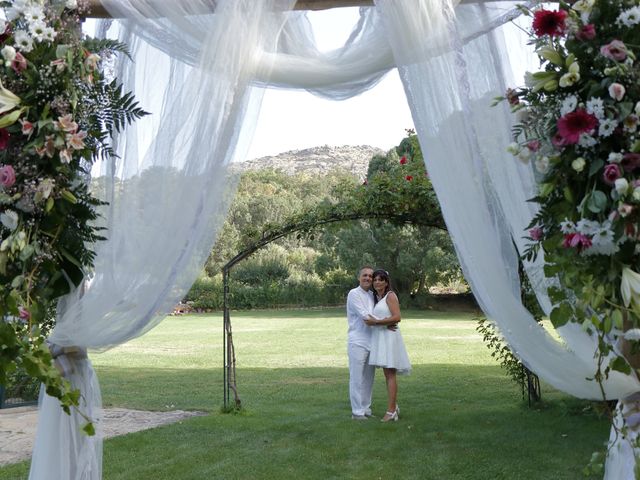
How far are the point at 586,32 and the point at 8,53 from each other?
2.02 meters

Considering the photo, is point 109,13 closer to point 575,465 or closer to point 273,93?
point 273,93

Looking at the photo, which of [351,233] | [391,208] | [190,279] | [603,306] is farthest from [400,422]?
[351,233]

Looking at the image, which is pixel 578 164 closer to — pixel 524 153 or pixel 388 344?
pixel 524 153

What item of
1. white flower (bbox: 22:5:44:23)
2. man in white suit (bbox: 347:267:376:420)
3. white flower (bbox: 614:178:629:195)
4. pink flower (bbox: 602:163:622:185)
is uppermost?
white flower (bbox: 22:5:44:23)

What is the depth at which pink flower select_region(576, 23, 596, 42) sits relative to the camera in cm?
238

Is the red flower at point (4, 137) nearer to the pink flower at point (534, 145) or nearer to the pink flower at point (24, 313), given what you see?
the pink flower at point (24, 313)

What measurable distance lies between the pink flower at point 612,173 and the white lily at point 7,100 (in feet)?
6.87

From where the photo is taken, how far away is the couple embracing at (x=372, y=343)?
285 inches

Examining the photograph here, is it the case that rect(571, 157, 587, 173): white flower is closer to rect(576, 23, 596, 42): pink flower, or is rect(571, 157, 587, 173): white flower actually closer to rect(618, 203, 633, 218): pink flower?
rect(618, 203, 633, 218): pink flower

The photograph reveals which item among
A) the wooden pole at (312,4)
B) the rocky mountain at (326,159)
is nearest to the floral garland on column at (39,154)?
the wooden pole at (312,4)

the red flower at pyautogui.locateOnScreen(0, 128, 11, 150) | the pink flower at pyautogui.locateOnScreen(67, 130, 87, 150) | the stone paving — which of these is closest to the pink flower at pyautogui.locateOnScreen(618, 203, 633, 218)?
the pink flower at pyautogui.locateOnScreen(67, 130, 87, 150)

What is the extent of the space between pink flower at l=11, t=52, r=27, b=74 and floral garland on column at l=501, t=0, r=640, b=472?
5.91ft

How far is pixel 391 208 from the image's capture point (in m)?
7.19

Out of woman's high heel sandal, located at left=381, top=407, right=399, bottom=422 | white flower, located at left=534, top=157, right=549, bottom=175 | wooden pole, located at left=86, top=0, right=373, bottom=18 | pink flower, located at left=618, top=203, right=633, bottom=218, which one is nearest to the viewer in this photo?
pink flower, located at left=618, top=203, right=633, bottom=218
